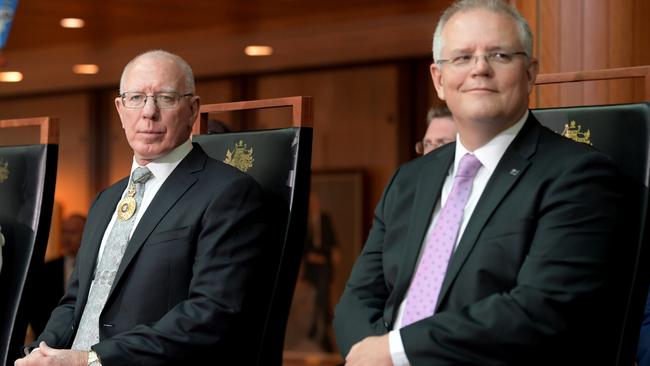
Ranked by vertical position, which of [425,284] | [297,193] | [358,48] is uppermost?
[358,48]

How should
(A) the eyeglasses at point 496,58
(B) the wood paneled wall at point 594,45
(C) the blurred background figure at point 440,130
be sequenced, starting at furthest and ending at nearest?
(C) the blurred background figure at point 440,130
(B) the wood paneled wall at point 594,45
(A) the eyeglasses at point 496,58

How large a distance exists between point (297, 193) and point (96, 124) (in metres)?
6.63

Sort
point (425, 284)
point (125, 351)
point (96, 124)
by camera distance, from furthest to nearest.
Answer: point (96, 124), point (125, 351), point (425, 284)

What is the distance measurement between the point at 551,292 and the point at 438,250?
0.79 ft

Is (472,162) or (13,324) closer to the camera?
(472,162)

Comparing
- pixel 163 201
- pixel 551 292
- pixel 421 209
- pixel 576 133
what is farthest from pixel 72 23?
pixel 551 292

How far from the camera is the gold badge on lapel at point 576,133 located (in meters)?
2.09

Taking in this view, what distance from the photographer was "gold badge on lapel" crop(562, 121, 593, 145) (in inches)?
82.2

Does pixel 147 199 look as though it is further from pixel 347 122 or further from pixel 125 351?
pixel 347 122

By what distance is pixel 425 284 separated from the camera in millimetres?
1806

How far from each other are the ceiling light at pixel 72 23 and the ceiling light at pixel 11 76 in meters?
1.49

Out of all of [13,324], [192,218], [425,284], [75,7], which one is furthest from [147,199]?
[75,7]

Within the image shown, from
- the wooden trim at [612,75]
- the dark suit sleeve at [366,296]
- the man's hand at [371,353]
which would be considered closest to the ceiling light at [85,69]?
the wooden trim at [612,75]

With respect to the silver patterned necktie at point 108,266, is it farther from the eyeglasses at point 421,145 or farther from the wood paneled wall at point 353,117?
the wood paneled wall at point 353,117
